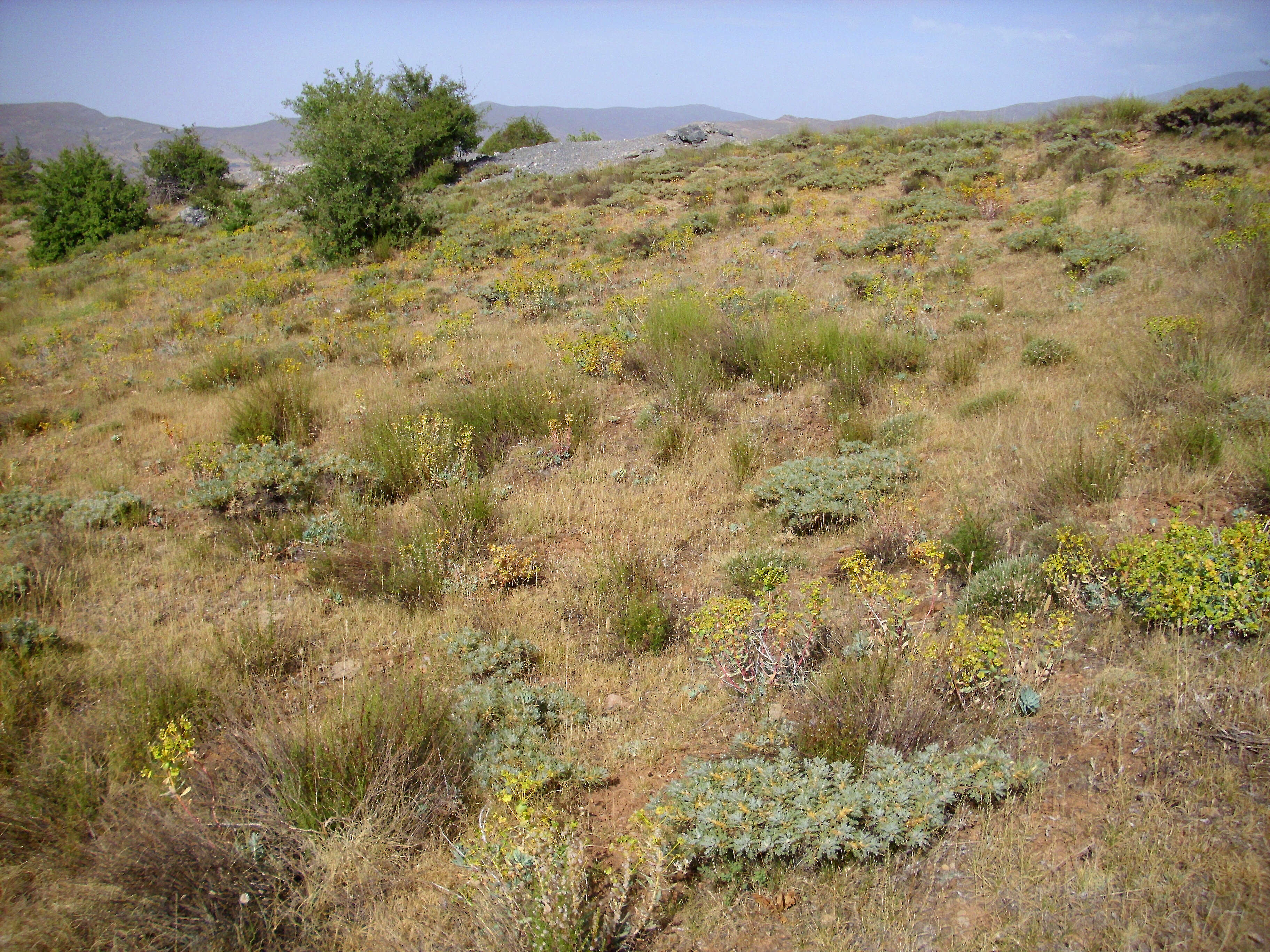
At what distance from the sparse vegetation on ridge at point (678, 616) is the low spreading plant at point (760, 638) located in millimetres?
28

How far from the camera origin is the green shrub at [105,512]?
15.8 feet

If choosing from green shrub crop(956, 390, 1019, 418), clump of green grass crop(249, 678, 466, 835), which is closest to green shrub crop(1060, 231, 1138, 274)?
green shrub crop(956, 390, 1019, 418)

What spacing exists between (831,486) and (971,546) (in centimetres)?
98

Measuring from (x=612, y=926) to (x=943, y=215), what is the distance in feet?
37.4

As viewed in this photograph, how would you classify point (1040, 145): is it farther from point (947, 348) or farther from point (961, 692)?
point (961, 692)

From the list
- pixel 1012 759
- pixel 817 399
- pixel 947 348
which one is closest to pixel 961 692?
pixel 1012 759

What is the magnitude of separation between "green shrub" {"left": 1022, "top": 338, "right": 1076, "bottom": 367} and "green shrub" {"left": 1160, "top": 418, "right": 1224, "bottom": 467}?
5.95 ft

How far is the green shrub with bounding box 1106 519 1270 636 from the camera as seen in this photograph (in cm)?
269

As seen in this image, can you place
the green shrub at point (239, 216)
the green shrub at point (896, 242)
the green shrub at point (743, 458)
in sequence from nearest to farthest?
the green shrub at point (743, 458) < the green shrub at point (896, 242) < the green shrub at point (239, 216)

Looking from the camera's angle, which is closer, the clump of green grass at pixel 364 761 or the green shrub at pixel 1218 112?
the clump of green grass at pixel 364 761

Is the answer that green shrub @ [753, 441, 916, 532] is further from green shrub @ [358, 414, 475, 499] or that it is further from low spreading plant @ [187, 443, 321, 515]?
low spreading plant @ [187, 443, 321, 515]

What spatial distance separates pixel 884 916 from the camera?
6.60 ft

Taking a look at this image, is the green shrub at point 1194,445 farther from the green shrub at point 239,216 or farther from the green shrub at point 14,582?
the green shrub at point 239,216

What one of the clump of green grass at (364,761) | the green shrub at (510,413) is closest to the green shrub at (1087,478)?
the green shrub at (510,413)
